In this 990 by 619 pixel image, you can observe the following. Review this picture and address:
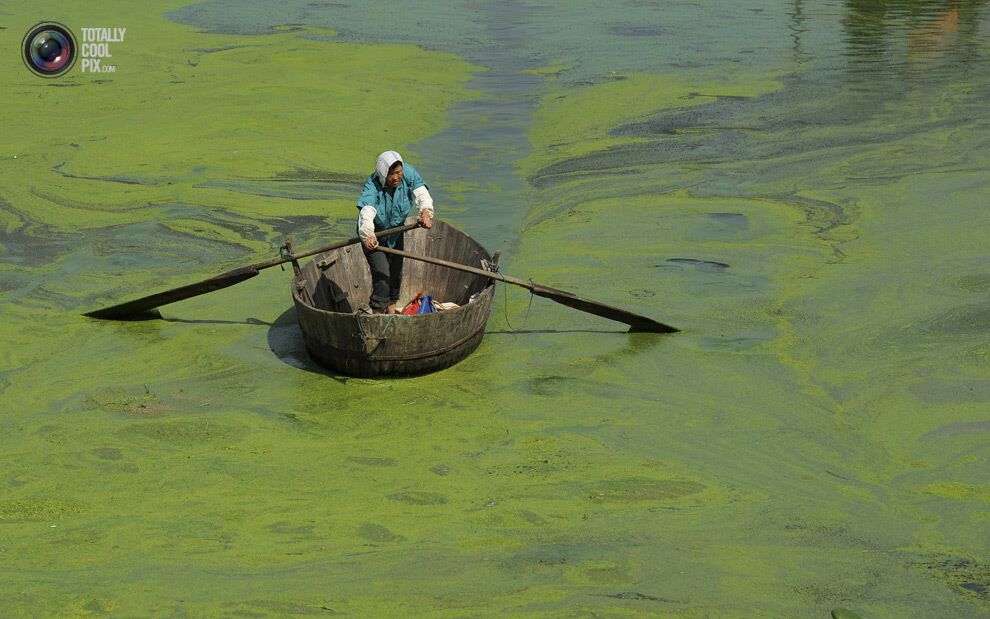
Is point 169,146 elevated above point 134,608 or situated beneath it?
elevated above

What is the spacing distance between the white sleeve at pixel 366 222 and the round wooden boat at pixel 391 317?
1.55 feet

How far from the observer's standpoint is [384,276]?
6438 millimetres

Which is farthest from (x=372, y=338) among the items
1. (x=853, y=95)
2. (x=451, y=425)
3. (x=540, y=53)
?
(x=540, y=53)

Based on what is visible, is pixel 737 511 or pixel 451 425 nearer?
pixel 737 511

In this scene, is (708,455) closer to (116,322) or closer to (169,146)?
(116,322)

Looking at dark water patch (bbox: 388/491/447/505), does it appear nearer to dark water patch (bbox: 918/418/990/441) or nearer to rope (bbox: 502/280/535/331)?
rope (bbox: 502/280/535/331)

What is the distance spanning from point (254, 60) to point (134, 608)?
10.2m

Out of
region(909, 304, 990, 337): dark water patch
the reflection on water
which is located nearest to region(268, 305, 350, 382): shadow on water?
region(909, 304, 990, 337): dark water patch

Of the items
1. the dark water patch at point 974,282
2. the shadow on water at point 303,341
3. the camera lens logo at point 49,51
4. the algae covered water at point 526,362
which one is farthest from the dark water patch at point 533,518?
the camera lens logo at point 49,51

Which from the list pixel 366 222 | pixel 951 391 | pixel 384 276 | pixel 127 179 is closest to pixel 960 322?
pixel 951 391

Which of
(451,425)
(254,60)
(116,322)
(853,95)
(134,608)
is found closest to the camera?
(134,608)

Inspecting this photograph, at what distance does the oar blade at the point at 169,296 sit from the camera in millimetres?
6414

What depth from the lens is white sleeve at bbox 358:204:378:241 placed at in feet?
19.4

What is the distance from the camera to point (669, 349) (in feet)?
21.0
